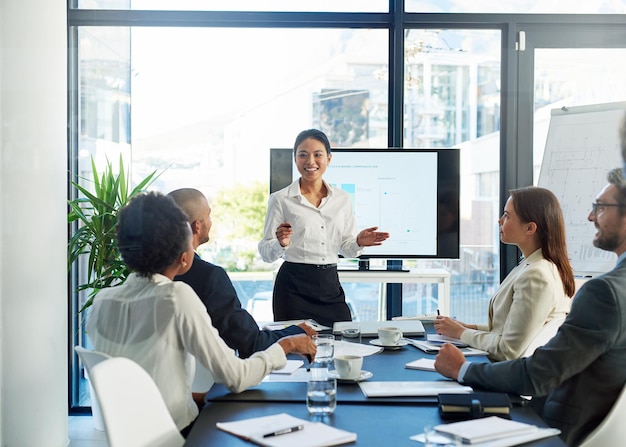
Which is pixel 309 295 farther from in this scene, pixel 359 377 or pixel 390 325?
pixel 359 377

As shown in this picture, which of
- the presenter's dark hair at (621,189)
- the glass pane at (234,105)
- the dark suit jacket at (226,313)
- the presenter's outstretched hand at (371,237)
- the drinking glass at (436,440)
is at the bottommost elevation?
the drinking glass at (436,440)

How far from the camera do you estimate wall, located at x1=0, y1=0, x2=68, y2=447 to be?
3457 mm

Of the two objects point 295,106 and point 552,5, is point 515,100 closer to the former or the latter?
point 552,5

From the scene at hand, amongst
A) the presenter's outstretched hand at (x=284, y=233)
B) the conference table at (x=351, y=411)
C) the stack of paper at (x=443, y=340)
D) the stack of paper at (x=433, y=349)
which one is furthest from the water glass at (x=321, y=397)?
the presenter's outstretched hand at (x=284, y=233)

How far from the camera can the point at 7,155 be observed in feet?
11.3

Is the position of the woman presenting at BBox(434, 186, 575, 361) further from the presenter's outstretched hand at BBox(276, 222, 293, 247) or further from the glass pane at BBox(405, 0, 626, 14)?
the glass pane at BBox(405, 0, 626, 14)

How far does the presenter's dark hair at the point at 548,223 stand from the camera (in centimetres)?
261

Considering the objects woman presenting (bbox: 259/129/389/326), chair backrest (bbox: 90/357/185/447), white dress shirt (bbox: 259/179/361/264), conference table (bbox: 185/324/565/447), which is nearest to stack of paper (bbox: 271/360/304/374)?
conference table (bbox: 185/324/565/447)

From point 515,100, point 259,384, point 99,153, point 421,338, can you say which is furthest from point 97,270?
point 515,100

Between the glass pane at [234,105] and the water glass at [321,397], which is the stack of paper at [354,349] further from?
the glass pane at [234,105]

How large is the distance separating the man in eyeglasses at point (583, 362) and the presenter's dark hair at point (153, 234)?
81cm

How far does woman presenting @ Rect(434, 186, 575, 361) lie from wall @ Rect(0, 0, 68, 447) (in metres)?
2.03

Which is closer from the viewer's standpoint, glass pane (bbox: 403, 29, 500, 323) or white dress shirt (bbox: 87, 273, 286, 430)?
white dress shirt (bbox: 87, 273, 286, 430)

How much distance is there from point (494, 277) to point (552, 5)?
1.77 meters
